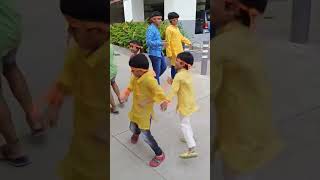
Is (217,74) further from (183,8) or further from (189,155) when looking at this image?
(183,8)

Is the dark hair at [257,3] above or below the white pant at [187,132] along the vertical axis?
above

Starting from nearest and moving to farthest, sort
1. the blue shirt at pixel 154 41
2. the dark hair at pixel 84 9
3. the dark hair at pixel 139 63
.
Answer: the dark hair at pixel 84 9 → the dark hair at pixel 139 63 → the blue shirt at pixel 154 41

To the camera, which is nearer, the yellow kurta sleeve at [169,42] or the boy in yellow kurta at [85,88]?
the boy in yellow kurta at [85,88]

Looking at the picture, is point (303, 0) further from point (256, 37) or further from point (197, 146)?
point (197, 146)

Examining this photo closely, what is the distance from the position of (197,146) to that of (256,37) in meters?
1.98

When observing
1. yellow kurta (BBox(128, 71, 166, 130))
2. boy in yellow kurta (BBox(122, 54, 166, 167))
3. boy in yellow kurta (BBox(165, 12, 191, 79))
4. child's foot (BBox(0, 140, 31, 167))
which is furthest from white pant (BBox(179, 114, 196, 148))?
child's foot (BBox(0, 140, 31, 167))

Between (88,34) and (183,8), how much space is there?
9663 mm

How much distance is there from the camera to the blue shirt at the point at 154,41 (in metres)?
4.96

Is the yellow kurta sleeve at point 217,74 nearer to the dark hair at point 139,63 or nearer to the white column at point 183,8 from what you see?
the dark hair at point 139,63

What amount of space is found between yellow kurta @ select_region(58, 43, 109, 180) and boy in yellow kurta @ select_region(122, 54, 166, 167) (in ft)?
4.61

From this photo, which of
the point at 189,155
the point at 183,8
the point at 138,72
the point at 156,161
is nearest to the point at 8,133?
the point at 138,72

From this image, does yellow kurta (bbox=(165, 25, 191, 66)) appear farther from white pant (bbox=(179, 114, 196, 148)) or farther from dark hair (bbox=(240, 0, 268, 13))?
dark hair (bbox=(240, 0, 268, 13))

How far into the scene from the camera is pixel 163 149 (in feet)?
10.8

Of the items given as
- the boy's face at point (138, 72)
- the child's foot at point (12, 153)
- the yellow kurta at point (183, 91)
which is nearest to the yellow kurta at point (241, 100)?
the child's foot at point (12, 153)
